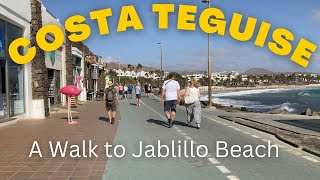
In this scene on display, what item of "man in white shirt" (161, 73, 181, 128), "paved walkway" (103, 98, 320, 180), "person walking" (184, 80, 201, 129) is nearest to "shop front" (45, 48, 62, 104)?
"man in white shirt" (161, 73, 181, 128)

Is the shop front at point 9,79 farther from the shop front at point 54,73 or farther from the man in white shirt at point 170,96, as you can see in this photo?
the man in white shirt at point 170,96

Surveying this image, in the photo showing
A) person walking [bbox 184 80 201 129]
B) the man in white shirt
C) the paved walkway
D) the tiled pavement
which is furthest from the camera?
the man in white shirt

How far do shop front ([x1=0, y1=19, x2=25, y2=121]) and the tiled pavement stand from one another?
77 cm

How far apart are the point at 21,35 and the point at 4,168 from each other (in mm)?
10148

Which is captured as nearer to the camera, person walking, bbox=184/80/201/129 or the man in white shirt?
person walking, bbox=184/80/201/129

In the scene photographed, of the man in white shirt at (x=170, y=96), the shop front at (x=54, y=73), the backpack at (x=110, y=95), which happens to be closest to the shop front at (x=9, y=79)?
the backpack at (x=110, y=95)

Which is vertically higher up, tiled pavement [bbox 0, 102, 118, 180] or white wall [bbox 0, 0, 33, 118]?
white wall [bbox 0, 0, 33, 118]

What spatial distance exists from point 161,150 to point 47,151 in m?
2.47

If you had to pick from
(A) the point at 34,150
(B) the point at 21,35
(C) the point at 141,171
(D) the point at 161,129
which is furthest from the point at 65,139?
(B) the point at 21,35

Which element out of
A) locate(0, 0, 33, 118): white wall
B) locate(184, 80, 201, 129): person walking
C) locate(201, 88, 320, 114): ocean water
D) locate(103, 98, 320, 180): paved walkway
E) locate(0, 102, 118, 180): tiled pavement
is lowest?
locate(201, 88, 320, 114): ocean water

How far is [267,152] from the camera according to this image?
9680mm

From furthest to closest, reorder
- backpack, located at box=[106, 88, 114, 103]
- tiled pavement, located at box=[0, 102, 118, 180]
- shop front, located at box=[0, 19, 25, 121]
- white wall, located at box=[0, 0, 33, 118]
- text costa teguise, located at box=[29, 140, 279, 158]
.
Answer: backpack, located at box=[106, 88, 114, 103] → shop front, located at box=[0, 19, 25, 121] → white wall, located at box=[0, 0, 33, 118] → text costa teguise, located at box=[29, 140, 279, 158] → tiled pavement, located at box=[0, 102, 118, 180]

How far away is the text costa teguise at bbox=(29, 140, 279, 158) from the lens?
9203 mm

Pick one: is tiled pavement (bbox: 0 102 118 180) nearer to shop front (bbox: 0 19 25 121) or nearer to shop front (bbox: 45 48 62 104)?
shop front (bbox: 0 19 25 121)
